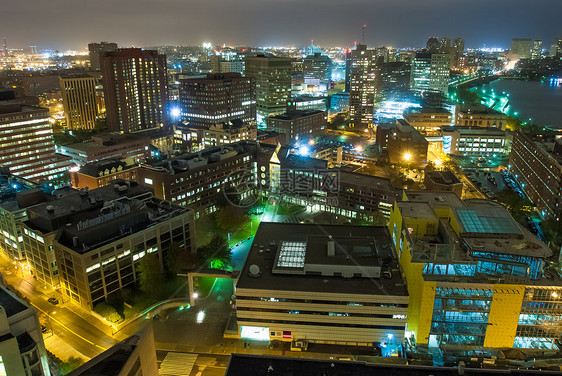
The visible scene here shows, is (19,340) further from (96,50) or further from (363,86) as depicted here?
(96,50)

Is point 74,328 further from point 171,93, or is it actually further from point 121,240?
point 171,93

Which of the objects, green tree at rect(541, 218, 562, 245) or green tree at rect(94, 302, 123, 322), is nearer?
green tree at rect(94, 302, 123, 322)

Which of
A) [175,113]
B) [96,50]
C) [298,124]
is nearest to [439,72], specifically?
[298,124]

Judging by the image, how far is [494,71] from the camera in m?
178

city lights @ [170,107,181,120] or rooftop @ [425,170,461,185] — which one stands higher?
city lights @ [170,107,181,120]

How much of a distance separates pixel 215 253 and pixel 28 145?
33.4m

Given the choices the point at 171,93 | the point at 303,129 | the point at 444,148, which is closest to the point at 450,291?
the point at 444,148

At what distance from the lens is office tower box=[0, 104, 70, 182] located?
49969 millimetres

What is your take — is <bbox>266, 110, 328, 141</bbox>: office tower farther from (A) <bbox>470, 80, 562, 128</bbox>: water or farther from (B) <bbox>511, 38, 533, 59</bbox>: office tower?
(B) <bbox>511, 38, 533, 59</bbox>: office tower

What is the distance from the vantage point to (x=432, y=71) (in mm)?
107312

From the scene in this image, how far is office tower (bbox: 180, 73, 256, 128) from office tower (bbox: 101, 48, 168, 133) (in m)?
5.06

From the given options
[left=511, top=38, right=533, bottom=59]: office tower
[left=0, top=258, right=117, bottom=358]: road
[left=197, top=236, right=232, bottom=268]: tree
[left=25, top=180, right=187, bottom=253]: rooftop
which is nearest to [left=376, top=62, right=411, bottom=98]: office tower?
[left=197, top=236, right=232, bottom=268]: tree

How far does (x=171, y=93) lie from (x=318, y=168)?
68.5 meters

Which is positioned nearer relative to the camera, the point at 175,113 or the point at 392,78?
the point at 175,113
